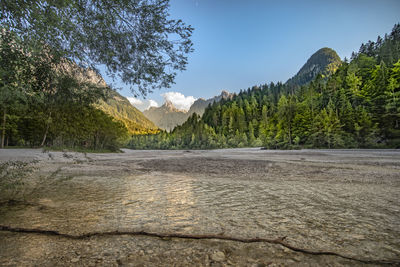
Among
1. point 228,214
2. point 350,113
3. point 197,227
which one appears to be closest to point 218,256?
point 197,227

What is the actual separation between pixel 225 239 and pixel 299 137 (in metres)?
56.8

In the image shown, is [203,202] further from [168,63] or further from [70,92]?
[70,92]

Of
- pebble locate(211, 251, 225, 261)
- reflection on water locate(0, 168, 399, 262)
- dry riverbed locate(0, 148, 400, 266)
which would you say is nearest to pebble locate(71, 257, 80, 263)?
dry riverbed locate(0, 148, 400, 266)

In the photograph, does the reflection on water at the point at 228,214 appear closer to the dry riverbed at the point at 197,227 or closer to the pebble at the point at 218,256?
the dry riverbed at the point at 197,227

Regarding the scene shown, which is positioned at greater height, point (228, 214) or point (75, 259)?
point (75, 259)

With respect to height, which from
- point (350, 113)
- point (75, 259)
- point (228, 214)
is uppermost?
point (350, 113)

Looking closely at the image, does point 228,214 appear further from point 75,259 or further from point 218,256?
point 75,259

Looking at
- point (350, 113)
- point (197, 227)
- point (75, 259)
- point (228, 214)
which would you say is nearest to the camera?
point (75, 259)

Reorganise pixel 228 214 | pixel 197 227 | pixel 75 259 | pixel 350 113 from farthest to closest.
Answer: pixel 350 113
pixel 228 214
pixel 197 227
pixel 75 259

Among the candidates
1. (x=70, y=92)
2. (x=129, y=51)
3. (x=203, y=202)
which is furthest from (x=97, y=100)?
(x=203, y=202)


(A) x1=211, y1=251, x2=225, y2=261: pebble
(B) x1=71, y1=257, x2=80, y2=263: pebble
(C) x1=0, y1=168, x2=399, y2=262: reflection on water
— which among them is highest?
(B) x1=71, y1=257, x2=80, y2=263: pebble

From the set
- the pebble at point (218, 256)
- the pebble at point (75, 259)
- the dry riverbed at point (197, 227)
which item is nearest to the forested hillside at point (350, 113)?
the dry riverbed at point (197, 227)

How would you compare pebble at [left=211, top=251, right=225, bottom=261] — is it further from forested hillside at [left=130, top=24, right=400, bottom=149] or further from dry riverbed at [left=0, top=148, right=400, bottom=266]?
forested hillside at [left=130, top=24, right=400, bottom=149]

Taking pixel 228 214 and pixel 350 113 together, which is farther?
pixel 350 113
